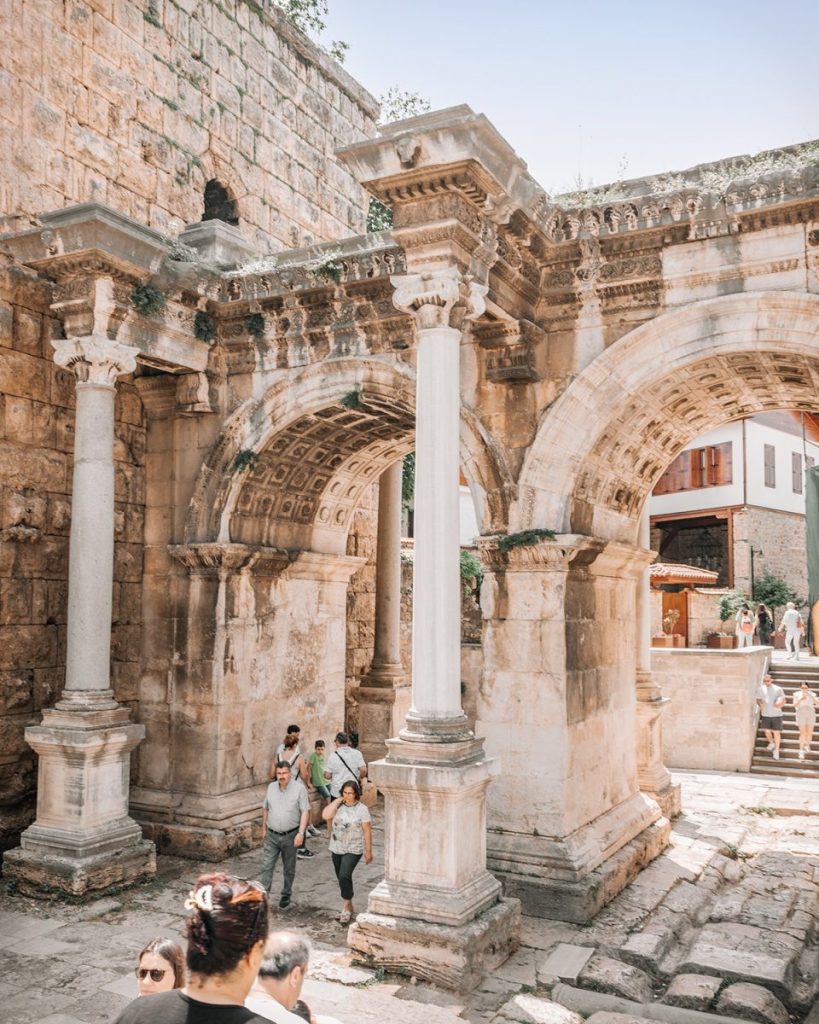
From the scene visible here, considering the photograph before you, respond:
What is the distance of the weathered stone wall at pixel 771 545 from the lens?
2822cm

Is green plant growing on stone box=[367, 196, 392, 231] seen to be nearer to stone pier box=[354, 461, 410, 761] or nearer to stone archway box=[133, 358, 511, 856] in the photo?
stone pier box=[354, 461, 410, 761]

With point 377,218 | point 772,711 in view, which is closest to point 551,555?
point 772,711

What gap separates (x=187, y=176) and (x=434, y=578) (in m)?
7.02

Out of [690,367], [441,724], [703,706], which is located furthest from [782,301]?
[703,706]

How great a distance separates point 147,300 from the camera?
28.7 ft

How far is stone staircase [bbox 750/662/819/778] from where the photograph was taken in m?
15.0

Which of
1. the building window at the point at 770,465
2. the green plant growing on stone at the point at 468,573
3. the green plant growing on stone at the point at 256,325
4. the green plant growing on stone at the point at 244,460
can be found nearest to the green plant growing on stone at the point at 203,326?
the green plant growing on stone at the point at 256,325

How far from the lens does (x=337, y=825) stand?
726cm

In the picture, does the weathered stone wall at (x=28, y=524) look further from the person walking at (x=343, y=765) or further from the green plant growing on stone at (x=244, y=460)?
the person walking at (x=343, y=765)

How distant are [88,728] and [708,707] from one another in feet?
36.0

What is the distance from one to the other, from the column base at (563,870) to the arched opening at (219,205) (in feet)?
27.7

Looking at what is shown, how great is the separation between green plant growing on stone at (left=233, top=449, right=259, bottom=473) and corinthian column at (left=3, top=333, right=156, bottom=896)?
1.42 meters

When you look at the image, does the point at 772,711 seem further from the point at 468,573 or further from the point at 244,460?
the point at 244,460

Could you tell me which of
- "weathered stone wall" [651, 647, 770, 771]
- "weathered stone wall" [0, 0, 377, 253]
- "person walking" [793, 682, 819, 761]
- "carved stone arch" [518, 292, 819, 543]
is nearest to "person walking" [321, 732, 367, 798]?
"carved stone arch" [518, 292, 819, 543]
